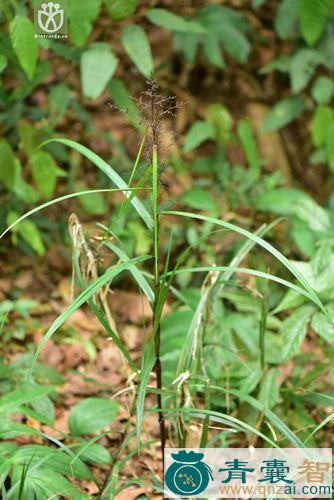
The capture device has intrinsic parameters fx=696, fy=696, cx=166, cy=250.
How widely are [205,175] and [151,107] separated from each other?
5.86 feet

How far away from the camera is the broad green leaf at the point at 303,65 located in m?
2.71

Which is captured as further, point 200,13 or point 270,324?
point 200,13

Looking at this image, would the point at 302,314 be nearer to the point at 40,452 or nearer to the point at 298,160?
the point at 40,452

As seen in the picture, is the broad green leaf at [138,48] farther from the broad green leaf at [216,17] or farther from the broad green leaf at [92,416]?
the broad green leaf at [92,416]

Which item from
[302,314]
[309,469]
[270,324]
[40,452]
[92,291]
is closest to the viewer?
[92,291]

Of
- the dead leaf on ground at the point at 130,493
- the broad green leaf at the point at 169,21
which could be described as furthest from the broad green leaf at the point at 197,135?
the dead leaf on ground at the point at 130,493

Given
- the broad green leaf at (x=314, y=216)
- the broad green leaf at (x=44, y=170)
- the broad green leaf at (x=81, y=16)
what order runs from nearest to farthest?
the broad green leaf at (x=81, y=16) < the broad green leaf at (x=314, y=216) < the broad green leaf at (x=44, y=170)

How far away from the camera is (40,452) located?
1.51 metres

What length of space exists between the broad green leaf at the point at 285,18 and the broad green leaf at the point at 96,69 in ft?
2.88

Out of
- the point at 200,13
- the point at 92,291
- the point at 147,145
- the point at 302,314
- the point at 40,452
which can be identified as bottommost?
the point at 40,452

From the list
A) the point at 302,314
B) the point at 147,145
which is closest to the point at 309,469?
the point at 302,314

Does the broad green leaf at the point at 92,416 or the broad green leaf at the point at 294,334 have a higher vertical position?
the broad green leaf at the point at 294,334

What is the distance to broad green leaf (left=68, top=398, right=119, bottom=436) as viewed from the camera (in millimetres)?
1761

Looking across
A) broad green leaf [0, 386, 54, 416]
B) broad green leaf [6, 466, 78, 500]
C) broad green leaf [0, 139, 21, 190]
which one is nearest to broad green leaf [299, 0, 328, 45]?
broad green leaf [0, 139, 21, 190]
